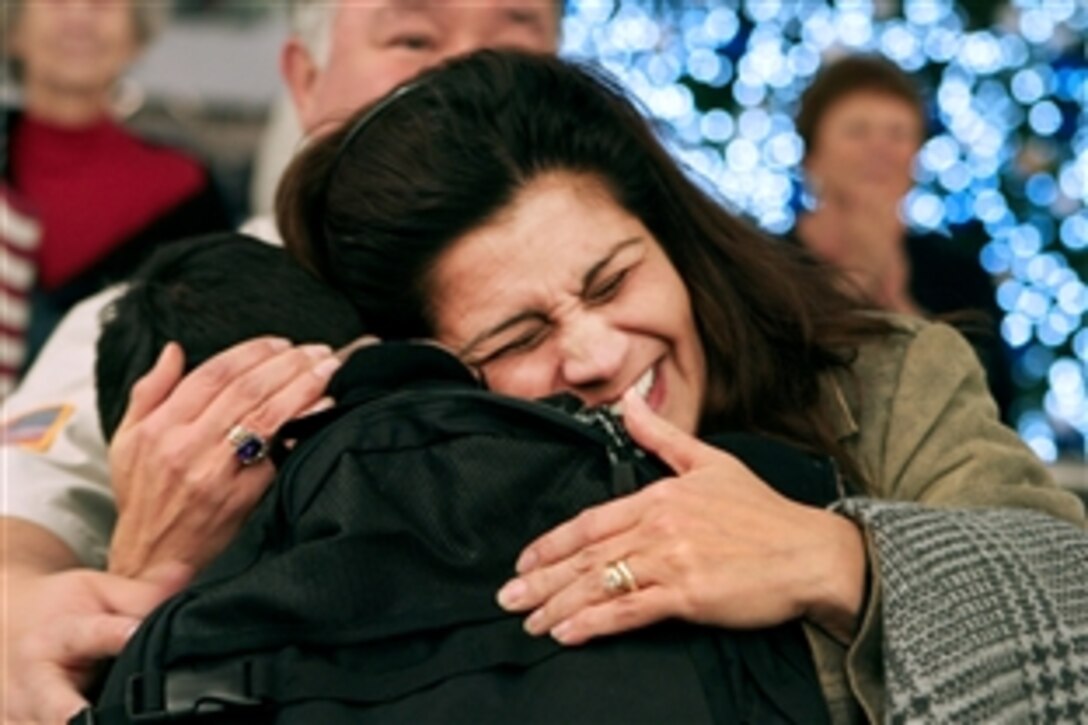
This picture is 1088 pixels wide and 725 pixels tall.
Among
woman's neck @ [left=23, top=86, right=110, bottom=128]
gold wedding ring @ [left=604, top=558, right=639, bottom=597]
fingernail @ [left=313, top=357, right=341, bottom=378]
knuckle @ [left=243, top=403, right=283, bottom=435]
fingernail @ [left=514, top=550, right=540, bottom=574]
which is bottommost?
woman's neck @ [left=23, top=86, right=110, bottom=128]

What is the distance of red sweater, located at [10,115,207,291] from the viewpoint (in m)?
3.53

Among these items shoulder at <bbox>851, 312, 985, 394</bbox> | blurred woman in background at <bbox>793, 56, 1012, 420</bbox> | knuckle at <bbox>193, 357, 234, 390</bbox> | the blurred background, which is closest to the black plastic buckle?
knuckle at <bbox>193, 357, 234, 390</bbox>

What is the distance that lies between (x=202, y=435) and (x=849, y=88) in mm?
2302

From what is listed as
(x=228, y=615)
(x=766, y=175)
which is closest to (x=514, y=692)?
(x=228, y=615)

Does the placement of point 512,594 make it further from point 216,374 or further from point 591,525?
point 216,374

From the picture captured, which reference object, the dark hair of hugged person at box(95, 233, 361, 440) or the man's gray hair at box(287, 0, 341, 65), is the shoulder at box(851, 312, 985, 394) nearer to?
the dark hair of hugged person at box(95, 233, 361, 440)

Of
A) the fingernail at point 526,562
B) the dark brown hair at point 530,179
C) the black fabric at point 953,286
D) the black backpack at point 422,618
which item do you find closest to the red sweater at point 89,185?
the black fabric at point 953,286

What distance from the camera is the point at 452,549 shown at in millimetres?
1661

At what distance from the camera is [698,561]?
1.66 m

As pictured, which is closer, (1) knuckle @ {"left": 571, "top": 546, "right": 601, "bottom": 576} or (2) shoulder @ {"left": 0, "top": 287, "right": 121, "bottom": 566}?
(1) knuckle @ {"left": 571, "top": 546, "right": 601, "bottom": 576}

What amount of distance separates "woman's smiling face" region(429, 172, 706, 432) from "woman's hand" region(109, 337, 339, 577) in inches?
6.5

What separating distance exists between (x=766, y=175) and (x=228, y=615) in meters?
3.10

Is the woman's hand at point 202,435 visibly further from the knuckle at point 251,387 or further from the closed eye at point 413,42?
the closed eye at point 413,42

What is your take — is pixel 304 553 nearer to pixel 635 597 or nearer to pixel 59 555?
pixel 635 597
